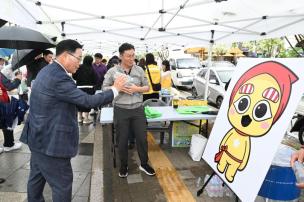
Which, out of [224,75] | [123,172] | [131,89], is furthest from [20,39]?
[224,75]

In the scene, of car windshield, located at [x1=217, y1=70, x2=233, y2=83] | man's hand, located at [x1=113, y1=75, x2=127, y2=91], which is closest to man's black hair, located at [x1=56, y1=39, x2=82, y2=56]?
man's hand, located at [x1=113, y1=75, x2=127, y2=91]

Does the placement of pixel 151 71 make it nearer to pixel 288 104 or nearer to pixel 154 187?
pixel 154 187

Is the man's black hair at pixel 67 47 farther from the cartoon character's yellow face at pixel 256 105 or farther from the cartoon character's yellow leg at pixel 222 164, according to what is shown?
the cartoon character's yellow leg at pixel 222 164

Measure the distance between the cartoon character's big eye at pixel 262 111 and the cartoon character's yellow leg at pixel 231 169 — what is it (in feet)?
1.68

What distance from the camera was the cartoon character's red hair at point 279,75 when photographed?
2.58 meters

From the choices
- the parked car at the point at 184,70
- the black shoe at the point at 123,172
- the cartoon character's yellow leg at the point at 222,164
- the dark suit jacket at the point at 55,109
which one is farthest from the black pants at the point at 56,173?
the parked car at the point at 184,70

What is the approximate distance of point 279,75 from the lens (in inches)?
109

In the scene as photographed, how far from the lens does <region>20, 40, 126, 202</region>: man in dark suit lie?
2738 millimetres

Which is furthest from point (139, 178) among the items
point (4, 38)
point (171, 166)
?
point (4, 38)

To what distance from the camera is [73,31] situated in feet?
28.0

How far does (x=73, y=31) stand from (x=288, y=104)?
7222 mm

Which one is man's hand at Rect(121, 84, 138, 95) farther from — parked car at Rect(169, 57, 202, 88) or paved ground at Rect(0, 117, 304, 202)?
parked car at Rect(169, 57, 202, 88)

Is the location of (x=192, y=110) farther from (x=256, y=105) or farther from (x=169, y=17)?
(x=169, y=17)

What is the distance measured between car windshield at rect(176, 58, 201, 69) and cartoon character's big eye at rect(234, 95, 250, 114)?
621 inches
